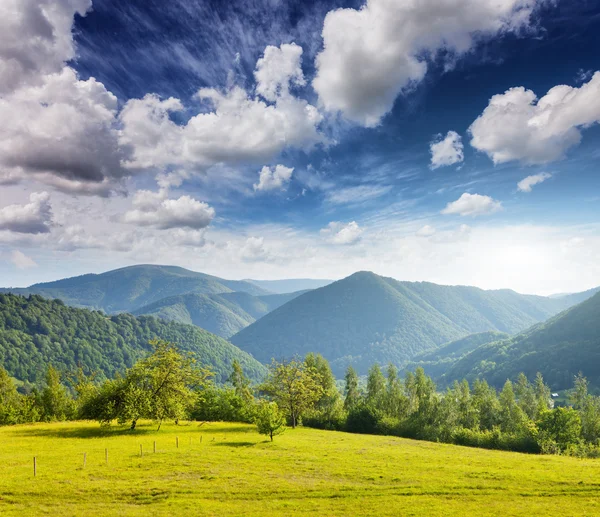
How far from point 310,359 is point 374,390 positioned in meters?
24.4

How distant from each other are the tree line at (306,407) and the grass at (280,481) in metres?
13.1

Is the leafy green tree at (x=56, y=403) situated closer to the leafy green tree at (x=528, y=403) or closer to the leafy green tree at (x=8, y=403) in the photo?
the leafy green tree at (x=8, y=403)

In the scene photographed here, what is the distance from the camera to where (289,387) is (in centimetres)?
8719

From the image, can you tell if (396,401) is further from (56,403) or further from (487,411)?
(56,403)

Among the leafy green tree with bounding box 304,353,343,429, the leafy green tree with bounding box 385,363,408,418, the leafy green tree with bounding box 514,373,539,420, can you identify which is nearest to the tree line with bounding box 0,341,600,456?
the leafy green tree with bounding box 304,353,343,429

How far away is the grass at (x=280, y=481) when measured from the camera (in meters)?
30.4

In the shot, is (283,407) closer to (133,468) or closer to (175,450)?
(175,450)

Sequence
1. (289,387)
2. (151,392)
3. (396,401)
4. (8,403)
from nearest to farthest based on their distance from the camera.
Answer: (151,392)
(289,387)
(8,403)
(396,401)

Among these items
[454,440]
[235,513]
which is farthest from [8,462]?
[454,440]

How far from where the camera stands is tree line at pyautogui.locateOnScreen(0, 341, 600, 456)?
6775cm

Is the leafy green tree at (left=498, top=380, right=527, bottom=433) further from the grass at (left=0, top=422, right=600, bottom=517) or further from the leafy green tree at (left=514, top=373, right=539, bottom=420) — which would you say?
the grass at (left=0, top=422, right=600, bottom=517)

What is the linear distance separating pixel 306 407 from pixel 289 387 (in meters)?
11.0

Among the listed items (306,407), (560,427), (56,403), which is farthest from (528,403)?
(56,403)

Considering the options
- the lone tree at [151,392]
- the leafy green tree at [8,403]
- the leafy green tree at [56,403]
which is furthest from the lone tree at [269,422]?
the leafy green tree at [56,403]
